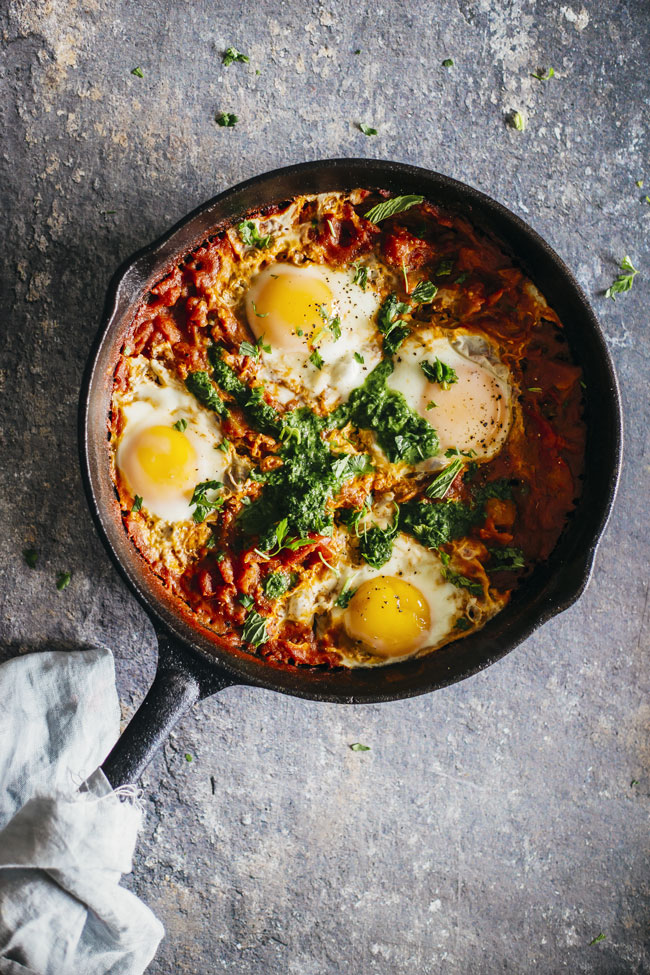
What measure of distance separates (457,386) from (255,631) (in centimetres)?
127

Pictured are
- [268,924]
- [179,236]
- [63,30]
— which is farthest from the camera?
[268,924]

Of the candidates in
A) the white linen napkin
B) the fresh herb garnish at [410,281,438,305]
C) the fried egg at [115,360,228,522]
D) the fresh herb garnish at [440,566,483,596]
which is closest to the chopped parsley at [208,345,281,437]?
the fried egg at [115,360,228,522]

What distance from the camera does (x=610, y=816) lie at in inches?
134

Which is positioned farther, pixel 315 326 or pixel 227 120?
pixel 227 120

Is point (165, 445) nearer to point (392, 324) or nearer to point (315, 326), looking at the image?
Answer: point (315, 326)

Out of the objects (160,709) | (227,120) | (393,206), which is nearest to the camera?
(160,709)

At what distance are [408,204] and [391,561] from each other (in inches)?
55.2

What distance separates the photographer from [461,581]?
9.87 ft

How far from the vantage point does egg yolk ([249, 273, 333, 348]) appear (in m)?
2.89

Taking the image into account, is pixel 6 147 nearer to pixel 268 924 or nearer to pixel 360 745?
pixel 360 745

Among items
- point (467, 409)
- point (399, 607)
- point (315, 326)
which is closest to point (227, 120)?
point (315, 326)

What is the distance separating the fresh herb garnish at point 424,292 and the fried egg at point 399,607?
96 cm

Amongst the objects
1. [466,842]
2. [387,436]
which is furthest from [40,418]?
[466,842]

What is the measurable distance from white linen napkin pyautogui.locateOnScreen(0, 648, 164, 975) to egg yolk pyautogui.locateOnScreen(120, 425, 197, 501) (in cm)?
76
